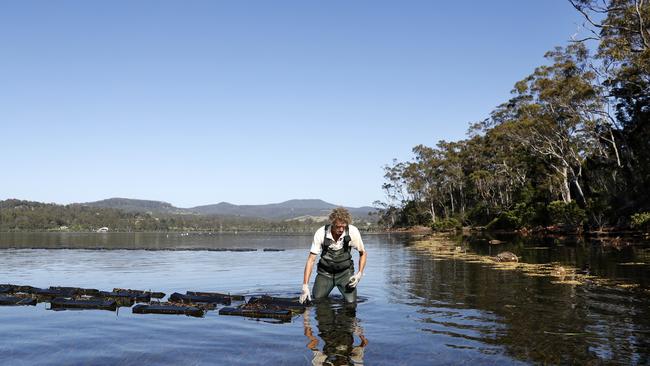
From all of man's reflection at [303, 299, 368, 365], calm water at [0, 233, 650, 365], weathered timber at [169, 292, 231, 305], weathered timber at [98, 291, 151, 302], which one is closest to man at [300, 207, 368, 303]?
man's reflection at [303, 299, 368, 365]

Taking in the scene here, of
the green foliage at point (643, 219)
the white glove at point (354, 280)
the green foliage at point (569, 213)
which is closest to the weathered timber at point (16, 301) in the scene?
the white glove at point (354, 280)

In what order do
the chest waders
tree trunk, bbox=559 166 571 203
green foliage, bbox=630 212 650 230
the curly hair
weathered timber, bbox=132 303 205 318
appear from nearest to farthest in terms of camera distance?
the curly hair, the chest waders, weathered timber, bbox=132 303 205 318, green foliage, bbox=630 212 650 230, tree trunk, bbox=559 166 571 203

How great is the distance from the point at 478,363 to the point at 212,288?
Answer: 1208 centimetres

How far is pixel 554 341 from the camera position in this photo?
7.85 m

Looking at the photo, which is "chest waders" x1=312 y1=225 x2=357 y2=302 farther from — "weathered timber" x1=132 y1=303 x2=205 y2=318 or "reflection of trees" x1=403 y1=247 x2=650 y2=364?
"weathered timber" x1=132 y1=303 x2=205 y2=318

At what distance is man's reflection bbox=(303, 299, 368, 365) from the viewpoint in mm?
7093

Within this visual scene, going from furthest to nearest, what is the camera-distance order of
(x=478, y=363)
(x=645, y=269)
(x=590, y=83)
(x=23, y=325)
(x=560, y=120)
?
1. (x=560, y=120)
2. (x=590, y=83)
3. (x=645, y=269)
4. (x=23, y=325)
5. (x=478, y=363)

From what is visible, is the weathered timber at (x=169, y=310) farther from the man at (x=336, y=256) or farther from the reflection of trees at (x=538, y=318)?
the reflection of trees at (x=538, y=318)

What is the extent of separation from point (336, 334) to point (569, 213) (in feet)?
154

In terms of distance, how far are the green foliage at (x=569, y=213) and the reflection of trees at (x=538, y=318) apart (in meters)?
35.7

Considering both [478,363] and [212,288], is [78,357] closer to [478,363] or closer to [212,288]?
[478,363]

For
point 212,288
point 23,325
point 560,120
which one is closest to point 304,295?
point 23,325

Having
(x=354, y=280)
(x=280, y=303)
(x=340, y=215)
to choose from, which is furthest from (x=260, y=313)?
(x=340, y=215)

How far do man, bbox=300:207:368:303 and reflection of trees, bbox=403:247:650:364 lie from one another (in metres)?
1.74
